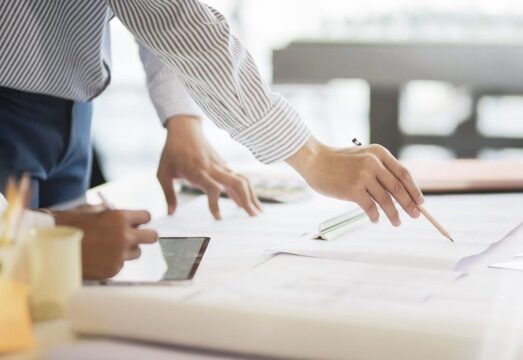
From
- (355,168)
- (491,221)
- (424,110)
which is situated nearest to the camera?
(355,168)

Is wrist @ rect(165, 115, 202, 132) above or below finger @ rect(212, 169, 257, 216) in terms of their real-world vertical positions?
above

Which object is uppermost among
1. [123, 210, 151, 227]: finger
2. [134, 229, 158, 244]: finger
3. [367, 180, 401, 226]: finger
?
[123, 210, 151, 227]: finger

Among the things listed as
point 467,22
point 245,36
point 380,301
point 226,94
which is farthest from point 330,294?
point 245,36

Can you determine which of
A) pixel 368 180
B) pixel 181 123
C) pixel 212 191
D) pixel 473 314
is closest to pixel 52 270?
pixel 473 314

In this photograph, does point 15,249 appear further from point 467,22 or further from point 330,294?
point 467,22

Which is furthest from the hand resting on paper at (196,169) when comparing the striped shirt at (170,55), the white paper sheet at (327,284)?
the white paper sheet at (327,284)

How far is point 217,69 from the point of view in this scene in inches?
47.0

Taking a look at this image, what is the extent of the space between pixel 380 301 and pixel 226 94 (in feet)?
1.58

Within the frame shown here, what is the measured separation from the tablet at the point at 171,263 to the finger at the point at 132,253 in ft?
0.05

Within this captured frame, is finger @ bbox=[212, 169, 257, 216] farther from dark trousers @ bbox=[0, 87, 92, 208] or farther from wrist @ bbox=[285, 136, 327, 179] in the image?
dark trousers @ bbox=[0, 87, 92, 208]

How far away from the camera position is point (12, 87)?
1.30 meters

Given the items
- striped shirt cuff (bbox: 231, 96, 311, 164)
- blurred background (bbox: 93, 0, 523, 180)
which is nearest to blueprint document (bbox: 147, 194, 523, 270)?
striped shirt cuff (bbox: 231, 96, 311, 164)

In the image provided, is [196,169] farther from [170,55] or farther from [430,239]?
[430,239]

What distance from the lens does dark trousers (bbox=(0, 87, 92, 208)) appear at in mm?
1353
